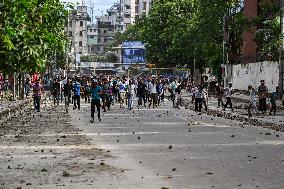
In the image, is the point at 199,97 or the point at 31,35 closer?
the point at 31,35

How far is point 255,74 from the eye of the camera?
71.2 metres

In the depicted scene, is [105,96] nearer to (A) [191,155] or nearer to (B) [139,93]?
(B) [139,93]

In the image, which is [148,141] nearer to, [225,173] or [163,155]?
[163,155]

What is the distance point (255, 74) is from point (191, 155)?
179 feet

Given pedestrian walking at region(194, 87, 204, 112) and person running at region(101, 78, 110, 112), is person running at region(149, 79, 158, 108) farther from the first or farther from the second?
pedestrian walking at region(194, 87, 204, 112)

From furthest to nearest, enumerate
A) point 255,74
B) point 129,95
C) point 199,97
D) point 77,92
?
point 255,74, point 129,95, point 77,92, point 199,97

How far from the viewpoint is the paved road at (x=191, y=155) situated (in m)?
12.8

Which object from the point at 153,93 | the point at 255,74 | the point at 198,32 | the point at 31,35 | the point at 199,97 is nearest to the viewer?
the point at 31,35

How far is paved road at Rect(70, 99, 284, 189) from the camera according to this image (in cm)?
1280

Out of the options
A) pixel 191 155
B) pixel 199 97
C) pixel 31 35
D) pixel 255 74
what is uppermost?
pixel 31 35

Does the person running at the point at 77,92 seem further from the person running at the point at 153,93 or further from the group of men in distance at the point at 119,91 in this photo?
the person running at the point at 153,93

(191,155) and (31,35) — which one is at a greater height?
(31,35)

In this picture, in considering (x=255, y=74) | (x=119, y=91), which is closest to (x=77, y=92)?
(x=119, y=91)

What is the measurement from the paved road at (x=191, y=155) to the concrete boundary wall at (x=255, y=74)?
116 feet
